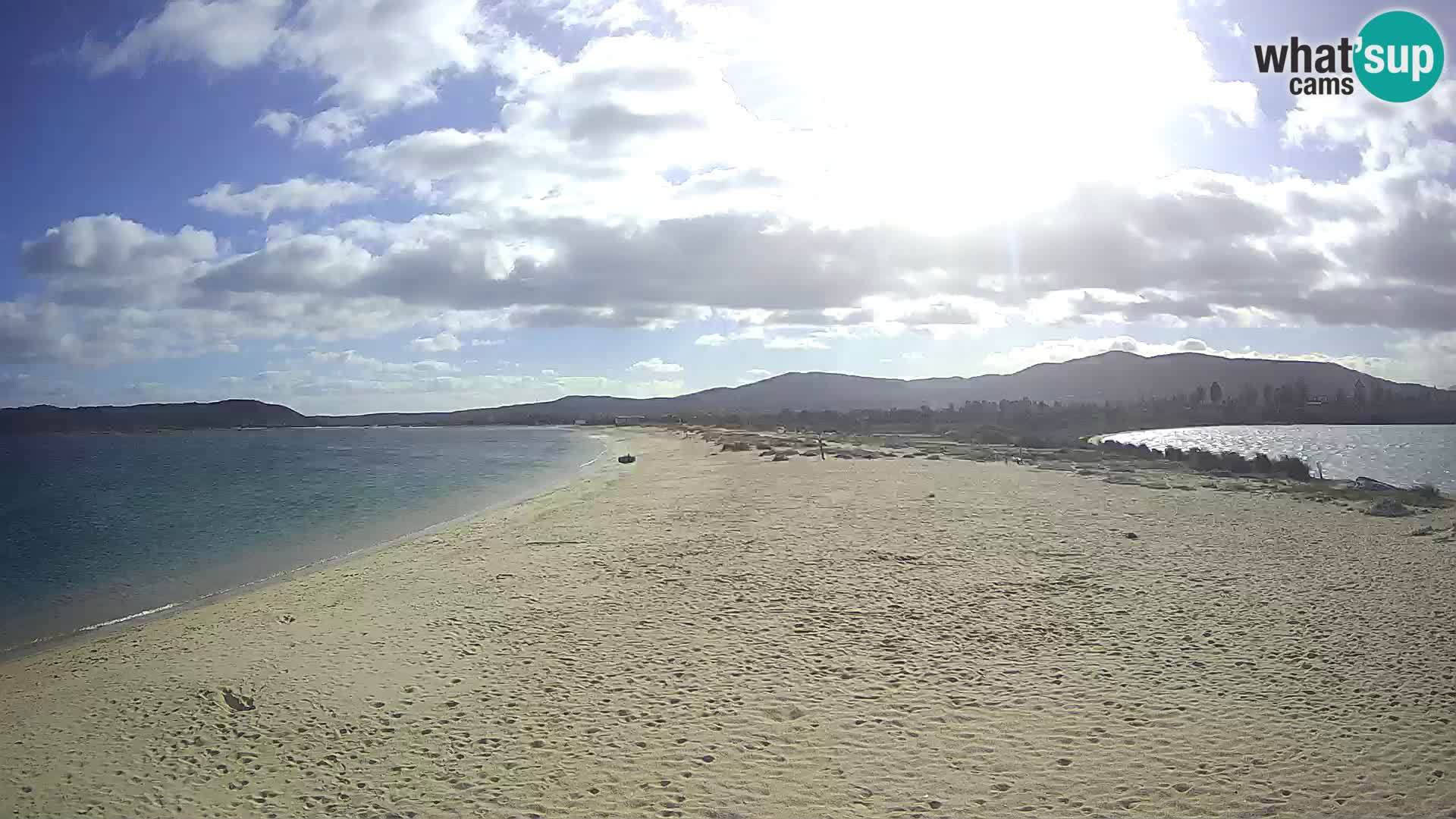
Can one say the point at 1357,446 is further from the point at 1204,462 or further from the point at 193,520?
the point at 193,520

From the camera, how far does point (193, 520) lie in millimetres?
26719

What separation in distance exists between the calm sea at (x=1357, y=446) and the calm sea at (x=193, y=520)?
39.0 m

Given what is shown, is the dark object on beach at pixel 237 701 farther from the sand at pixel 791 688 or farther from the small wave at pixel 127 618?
the small wave at pixel 127 618

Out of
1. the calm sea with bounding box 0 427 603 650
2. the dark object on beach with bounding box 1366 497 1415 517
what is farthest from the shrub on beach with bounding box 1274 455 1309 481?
the calm sea with bounding box 0 427 603 650

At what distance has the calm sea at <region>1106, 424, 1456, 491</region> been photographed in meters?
41.3

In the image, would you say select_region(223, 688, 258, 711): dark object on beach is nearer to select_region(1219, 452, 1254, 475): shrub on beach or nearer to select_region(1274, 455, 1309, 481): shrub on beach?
select_region(1274, 455, 1309, 481): shrub on beach

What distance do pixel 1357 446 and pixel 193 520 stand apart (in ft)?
262

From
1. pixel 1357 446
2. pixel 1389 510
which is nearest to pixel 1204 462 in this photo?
pixel 1389 510

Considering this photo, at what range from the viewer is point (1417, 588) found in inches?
445

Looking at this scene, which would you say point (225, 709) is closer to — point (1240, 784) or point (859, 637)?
point (859, 637)

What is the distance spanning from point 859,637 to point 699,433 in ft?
211

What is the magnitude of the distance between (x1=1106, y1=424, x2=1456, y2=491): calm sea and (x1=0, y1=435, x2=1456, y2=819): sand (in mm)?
31766

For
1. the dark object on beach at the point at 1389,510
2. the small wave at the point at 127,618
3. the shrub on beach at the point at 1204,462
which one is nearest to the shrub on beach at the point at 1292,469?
the shrub on beach at the point at 1204,462

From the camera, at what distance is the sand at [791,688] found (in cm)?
596
